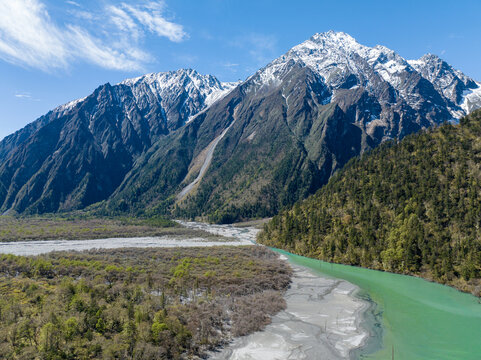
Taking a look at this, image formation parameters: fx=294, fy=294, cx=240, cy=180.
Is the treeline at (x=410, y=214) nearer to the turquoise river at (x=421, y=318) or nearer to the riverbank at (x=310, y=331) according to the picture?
the turquoise river at (x=421, y=318)

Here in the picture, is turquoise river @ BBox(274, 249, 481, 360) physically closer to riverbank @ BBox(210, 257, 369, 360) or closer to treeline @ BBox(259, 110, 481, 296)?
riverbank @ BBox(210, 257, 369, 360)

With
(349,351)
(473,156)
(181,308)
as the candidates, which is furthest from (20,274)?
(473,156)

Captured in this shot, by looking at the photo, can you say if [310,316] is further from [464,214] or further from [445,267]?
[464,214]

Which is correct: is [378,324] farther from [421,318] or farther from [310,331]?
[310,331]

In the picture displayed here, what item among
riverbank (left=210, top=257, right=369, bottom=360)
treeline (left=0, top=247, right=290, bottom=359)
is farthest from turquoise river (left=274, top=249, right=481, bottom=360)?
treeline (left=0, top=247, right=290, bottom=359)

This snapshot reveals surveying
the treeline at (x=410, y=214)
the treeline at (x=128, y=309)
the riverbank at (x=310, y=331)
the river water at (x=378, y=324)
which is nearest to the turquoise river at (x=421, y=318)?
the river water at (x=378, y=324)

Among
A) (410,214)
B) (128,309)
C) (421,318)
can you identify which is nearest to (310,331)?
(421,318)
